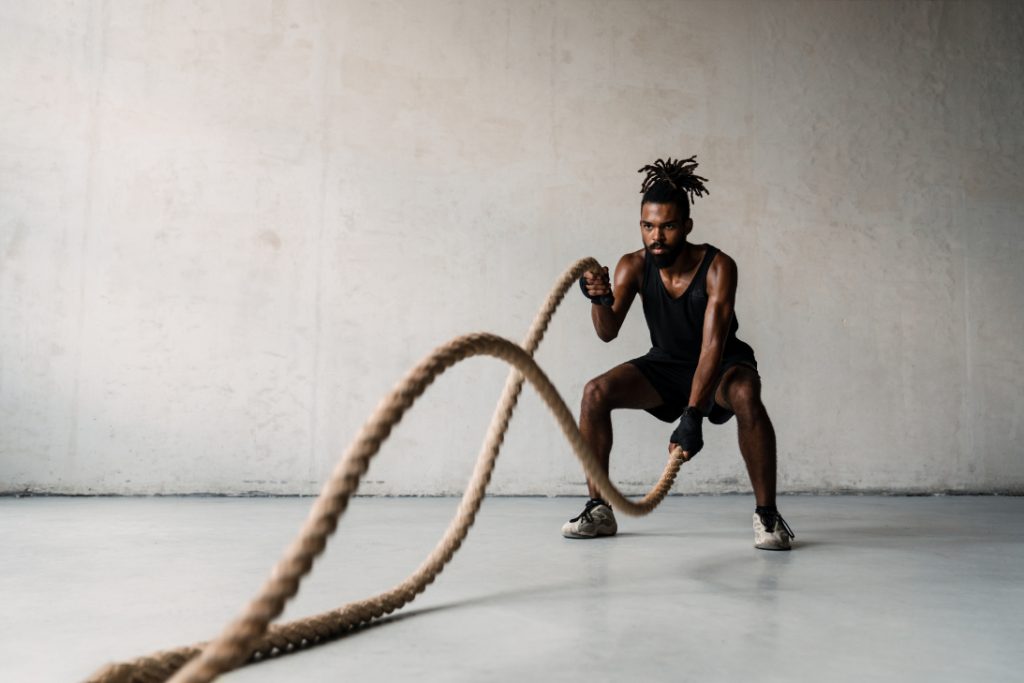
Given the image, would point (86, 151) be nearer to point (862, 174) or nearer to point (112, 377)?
point (112, 377)

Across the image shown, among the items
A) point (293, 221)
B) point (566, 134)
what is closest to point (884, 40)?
point (566, 134)

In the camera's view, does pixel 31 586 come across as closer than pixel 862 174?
Yes

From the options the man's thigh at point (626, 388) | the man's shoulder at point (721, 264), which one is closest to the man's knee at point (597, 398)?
the man's thigh at point (626, 388)

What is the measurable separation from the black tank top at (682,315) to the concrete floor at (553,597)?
64 cm

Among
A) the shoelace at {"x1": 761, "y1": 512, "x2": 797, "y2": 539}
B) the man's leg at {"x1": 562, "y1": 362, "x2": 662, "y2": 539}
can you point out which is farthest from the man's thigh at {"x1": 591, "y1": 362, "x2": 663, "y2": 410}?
the shoelace at {"x1": 761, "y1": 512, "x2": 797, "y2": 539}

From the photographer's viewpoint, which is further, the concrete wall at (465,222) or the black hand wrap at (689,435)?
the concrete wall at (465,222)

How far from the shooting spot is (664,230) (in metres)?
2.51

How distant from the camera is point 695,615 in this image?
1.52 m

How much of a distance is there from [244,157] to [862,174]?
3.45 m

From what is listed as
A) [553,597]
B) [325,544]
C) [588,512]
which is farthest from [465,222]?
[325,544]

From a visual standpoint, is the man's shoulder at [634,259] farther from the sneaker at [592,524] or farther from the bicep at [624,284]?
the sneaker at [592,524]

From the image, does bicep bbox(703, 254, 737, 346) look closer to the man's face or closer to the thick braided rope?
the man's face

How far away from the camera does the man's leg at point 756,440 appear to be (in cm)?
237

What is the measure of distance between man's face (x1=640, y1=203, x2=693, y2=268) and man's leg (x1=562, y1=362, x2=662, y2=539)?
0.41 meters
